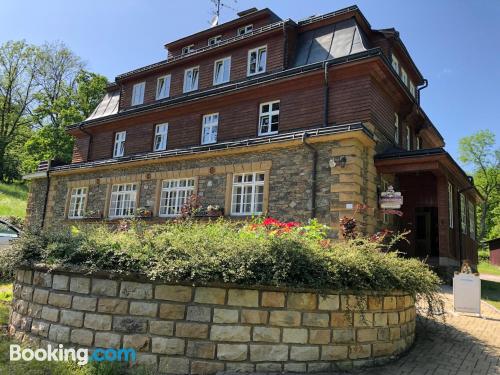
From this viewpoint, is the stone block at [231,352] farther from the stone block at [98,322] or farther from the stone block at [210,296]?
the stone block at [98,322]

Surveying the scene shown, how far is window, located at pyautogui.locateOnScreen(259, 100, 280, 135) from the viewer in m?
15.1

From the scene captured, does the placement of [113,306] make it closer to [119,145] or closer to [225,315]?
[225,315]

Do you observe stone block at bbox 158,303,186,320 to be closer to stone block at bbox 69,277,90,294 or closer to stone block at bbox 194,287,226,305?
stone block at bbox 194,287,226,305

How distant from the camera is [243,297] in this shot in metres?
4.97

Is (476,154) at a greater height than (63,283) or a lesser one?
greater

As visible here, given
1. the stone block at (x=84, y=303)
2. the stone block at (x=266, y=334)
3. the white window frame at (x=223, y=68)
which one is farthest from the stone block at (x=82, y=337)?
the white window frame at (x=223, y=68)

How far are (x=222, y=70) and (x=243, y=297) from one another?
14867 millimetres

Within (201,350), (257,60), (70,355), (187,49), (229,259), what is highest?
(187,49)

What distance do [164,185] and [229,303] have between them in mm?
11696

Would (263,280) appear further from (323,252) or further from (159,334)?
(159,334)

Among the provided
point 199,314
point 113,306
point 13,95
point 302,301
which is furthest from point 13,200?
point 302,301

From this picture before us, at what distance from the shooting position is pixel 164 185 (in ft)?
52.9

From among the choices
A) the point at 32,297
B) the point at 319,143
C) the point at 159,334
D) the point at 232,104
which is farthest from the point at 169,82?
the point at 159,334

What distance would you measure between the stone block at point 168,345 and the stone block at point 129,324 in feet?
0.75
